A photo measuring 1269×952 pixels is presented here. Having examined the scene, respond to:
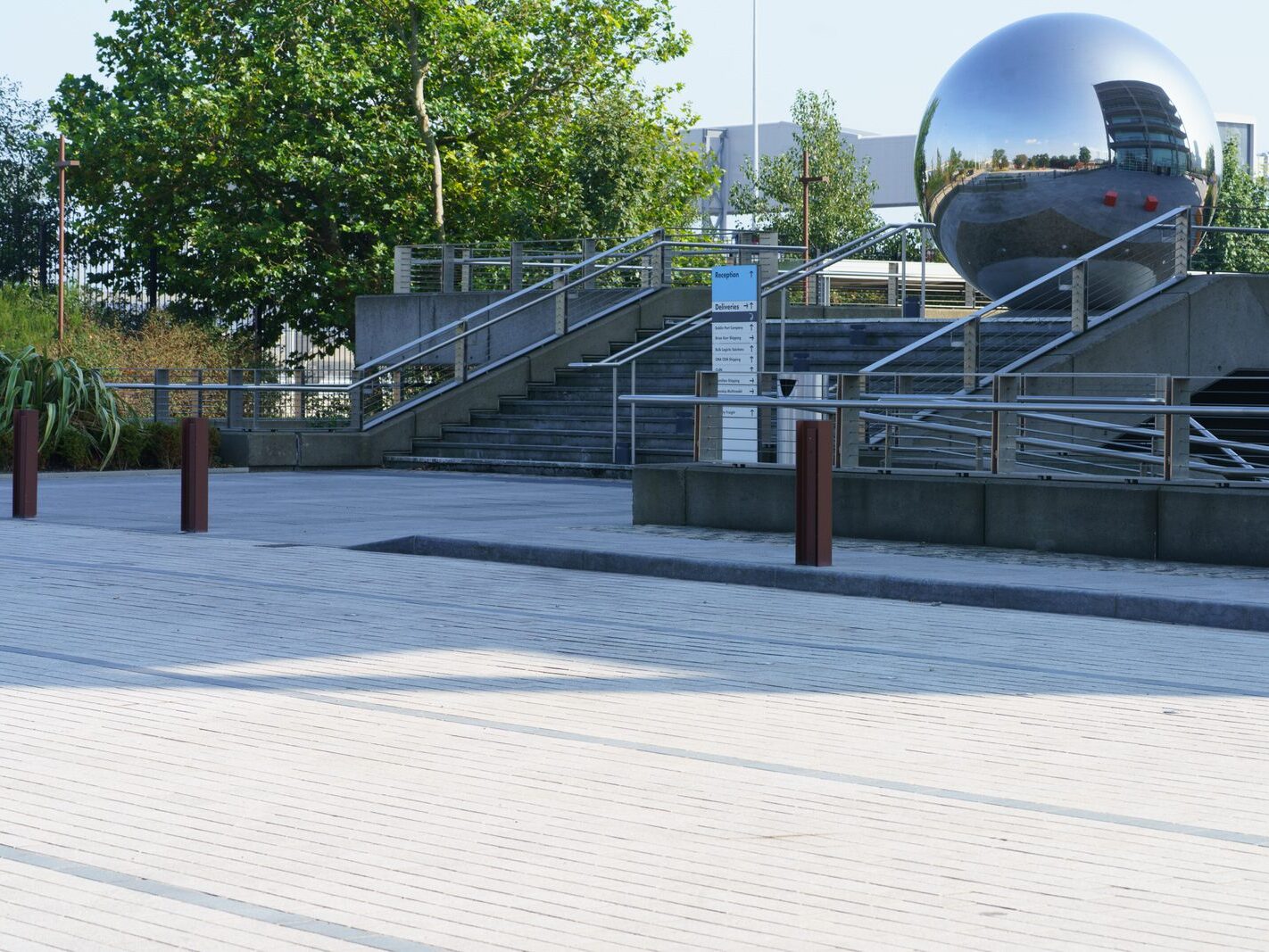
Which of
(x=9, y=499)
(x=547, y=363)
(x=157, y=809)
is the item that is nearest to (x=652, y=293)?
(x=547, y=363)

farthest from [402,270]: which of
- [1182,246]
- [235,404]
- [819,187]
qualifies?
[819,187]

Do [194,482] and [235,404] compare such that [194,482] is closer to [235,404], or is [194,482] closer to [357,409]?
[357,409]

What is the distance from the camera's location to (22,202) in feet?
171

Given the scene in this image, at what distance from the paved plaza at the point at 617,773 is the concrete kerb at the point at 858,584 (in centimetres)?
15

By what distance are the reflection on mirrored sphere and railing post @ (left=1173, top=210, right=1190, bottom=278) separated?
337 mm

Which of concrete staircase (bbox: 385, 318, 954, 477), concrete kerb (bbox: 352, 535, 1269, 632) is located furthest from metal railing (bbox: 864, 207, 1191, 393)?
concrete kerb (bbox: 352, 535, 1269, 632)

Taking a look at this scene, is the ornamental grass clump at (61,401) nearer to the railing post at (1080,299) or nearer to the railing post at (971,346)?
the railing post at (971,346)

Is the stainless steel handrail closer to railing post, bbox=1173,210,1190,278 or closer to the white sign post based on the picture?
railing post, bbox=1173,210,1190,278

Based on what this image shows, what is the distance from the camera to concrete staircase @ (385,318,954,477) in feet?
81.2

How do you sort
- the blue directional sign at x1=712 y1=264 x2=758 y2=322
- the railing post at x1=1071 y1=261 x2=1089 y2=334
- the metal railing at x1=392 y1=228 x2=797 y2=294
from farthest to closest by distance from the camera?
the metal railing at x1=392 y1=228 x2=797 y2=294
the railing post at x1=1071 y1=261 x2=1089 y2=334
the blue directional sign at x1=712 y1=264 x2=758 y2=322

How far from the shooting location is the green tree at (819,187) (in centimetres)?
6075

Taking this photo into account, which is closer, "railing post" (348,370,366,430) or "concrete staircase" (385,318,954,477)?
"concrete staircase" (385,318,954,477)

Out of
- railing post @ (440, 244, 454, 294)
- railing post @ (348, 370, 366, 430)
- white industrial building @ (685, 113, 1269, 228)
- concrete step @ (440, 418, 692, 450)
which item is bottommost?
concrete step @ (440, 418, 692, 450)

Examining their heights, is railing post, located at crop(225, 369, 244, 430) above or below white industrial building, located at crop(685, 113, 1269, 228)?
below
